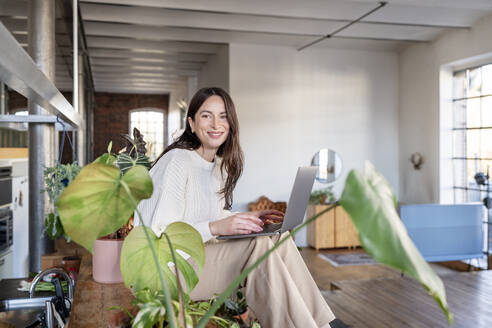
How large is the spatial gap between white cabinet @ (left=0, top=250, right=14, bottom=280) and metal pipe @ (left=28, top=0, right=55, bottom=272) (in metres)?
0.88

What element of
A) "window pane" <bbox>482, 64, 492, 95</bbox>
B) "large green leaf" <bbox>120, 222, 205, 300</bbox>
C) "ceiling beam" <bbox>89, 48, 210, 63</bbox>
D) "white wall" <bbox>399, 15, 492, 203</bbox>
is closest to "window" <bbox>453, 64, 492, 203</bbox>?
"window pane" <bbox>482, 64, 492, 95</bbox>

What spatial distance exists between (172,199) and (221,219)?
0.75 feet

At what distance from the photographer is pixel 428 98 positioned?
7.39 meters

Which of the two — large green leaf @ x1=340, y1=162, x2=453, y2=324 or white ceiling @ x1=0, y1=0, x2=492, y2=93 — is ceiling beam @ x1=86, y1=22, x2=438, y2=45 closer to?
white ceiling @ x1=0, y1=0, x2=492, y2=93

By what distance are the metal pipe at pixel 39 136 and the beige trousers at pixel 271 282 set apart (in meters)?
1.79

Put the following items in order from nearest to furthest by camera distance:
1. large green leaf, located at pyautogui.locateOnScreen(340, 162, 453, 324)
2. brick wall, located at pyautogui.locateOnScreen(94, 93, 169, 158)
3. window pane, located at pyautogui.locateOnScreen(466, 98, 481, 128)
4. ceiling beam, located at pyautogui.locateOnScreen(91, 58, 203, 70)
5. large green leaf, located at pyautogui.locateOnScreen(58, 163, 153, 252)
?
large green leaf, located at pyautogui.locateOnScreen(340, 162, 453, 324) → large green leaf, located at pyautogui.locateOnScreen(58, 163, 153, 252) → window pane, located at pyautogui.locateOnScreen(466, 98, 481, 128) → ceiling beam, located at pyautogui.locateOnScreen(91, 58, 203, 70) → brick wall, located at pyautogui.locateOnScreen(94, 93, 169, 158)

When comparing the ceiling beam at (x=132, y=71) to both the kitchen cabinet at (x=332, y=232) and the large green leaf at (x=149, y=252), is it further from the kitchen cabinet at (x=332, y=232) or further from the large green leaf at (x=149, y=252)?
the large green leaf at (x=149, y=252)

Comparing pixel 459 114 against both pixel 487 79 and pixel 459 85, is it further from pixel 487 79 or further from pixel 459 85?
pixel 487 79

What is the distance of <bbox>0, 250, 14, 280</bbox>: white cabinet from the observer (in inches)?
159

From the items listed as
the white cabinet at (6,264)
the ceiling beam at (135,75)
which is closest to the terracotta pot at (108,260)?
the white cabinet at (6,264)

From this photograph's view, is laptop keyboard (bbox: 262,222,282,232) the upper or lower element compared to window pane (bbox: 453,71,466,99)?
lower

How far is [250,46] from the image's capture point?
299 inches

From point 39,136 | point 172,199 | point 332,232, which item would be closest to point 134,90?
point 332,232

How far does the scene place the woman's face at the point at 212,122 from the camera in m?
2.16
